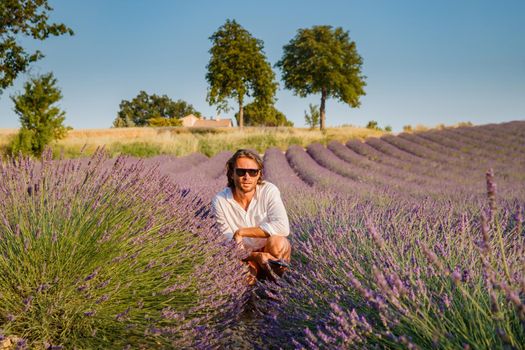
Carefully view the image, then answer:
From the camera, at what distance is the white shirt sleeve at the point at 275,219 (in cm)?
312

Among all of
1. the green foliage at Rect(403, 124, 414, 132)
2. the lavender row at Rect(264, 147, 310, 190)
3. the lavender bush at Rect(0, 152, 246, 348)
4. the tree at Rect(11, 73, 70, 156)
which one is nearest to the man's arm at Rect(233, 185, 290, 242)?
the lavender bush at Rect(0, 152, 246, 348)

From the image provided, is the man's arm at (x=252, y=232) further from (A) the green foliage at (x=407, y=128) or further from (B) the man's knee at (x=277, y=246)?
(A) the green foliage at (x=407, y=128)

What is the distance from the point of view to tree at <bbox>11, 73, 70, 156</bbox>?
52.2ft

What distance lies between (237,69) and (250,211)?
100ft

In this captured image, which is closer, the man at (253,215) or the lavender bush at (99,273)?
the lavender bush at (99,273)

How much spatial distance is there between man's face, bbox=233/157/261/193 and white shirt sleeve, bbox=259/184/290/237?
0.52ft

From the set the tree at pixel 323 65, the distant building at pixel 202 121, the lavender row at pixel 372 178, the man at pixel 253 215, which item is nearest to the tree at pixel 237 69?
the tree at pixel 323 65

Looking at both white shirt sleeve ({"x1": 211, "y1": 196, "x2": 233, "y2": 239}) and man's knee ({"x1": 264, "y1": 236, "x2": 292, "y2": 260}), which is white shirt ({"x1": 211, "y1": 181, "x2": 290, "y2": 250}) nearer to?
white shirt sleeve ({"x1": 211, "y1": 196, "x2": 233, "y2": 239})

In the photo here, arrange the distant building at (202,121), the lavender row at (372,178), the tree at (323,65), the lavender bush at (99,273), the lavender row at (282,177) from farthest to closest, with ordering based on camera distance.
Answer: the distant building at (202,121) < the tree at (323,65) < the lavender row at (372,178) < the lavender row at (282,177) < the lavender bush at (99,273)

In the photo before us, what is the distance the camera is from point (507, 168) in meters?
10.8

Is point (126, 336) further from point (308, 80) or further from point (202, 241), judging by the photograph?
point (308, 80)

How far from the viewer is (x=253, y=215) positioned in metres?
3.35

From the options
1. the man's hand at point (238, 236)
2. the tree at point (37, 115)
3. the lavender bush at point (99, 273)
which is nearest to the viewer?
the lavender bush at point (99, 273)

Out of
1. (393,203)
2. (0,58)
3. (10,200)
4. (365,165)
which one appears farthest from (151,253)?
(0,58)
